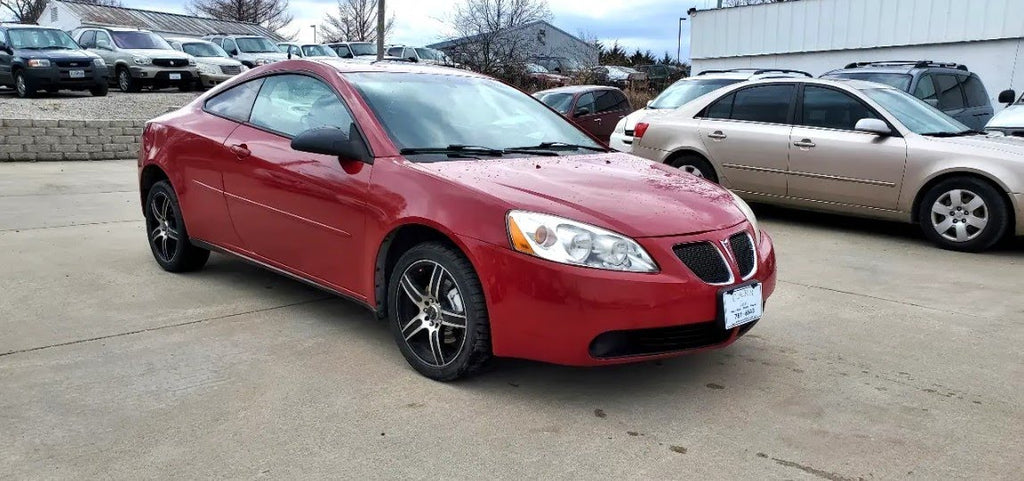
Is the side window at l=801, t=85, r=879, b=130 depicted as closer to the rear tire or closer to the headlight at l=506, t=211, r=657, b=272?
the rear tire

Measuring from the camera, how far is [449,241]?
3.64 meters

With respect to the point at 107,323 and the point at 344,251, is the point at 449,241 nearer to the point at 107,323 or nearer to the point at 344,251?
the point at 344,251

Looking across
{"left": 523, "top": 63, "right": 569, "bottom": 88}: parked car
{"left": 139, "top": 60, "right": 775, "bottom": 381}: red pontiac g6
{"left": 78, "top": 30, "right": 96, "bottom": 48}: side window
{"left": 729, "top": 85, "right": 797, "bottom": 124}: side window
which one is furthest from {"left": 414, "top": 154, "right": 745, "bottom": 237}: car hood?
{"left": 78, "top": 30, "right": 96, "bottom": 48}: side window

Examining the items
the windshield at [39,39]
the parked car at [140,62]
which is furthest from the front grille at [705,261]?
the parked car at [140,62]

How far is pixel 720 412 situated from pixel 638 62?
4054 cm

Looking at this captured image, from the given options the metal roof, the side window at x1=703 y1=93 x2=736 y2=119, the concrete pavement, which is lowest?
the concrete pavement

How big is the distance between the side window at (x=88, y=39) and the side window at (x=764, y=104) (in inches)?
744

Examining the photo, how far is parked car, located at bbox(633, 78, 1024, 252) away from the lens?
22.7 ft

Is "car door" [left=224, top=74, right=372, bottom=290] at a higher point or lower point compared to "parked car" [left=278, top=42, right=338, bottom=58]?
lower

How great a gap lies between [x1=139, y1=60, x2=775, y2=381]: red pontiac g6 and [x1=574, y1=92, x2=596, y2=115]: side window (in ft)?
32.3

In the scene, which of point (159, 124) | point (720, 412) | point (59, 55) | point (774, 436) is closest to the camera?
point (774, 436)

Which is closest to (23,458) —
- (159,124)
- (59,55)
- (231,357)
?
(231,357)

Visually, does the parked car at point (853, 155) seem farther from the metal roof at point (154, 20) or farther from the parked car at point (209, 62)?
the metal roof at point (154, 20)

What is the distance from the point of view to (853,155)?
24.4 feet
